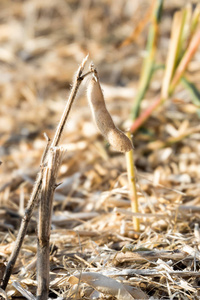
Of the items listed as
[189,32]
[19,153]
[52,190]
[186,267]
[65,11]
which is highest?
[65,11]

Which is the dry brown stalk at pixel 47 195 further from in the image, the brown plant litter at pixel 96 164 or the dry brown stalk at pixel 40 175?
the brown plant litter at pixel 96 164

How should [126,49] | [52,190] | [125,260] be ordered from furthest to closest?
[126,49] < [125,260] < [52,190]

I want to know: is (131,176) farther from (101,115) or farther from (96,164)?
(96,164)

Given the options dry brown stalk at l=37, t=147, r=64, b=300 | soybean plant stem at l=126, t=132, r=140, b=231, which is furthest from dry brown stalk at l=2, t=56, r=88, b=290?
soybean plant stem at l=126, t=132, r=140, b=231

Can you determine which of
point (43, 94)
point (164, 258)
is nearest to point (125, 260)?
point (164, 258)

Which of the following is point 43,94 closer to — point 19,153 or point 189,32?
point 19,153

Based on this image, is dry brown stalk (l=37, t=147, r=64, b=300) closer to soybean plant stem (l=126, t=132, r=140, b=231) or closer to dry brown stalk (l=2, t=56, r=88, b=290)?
dry brown stalk (l=2, t=56, r=88, b=290)

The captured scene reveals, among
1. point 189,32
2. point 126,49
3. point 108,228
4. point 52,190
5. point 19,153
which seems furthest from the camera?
point 126,49

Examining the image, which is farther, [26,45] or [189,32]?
[26,45]
